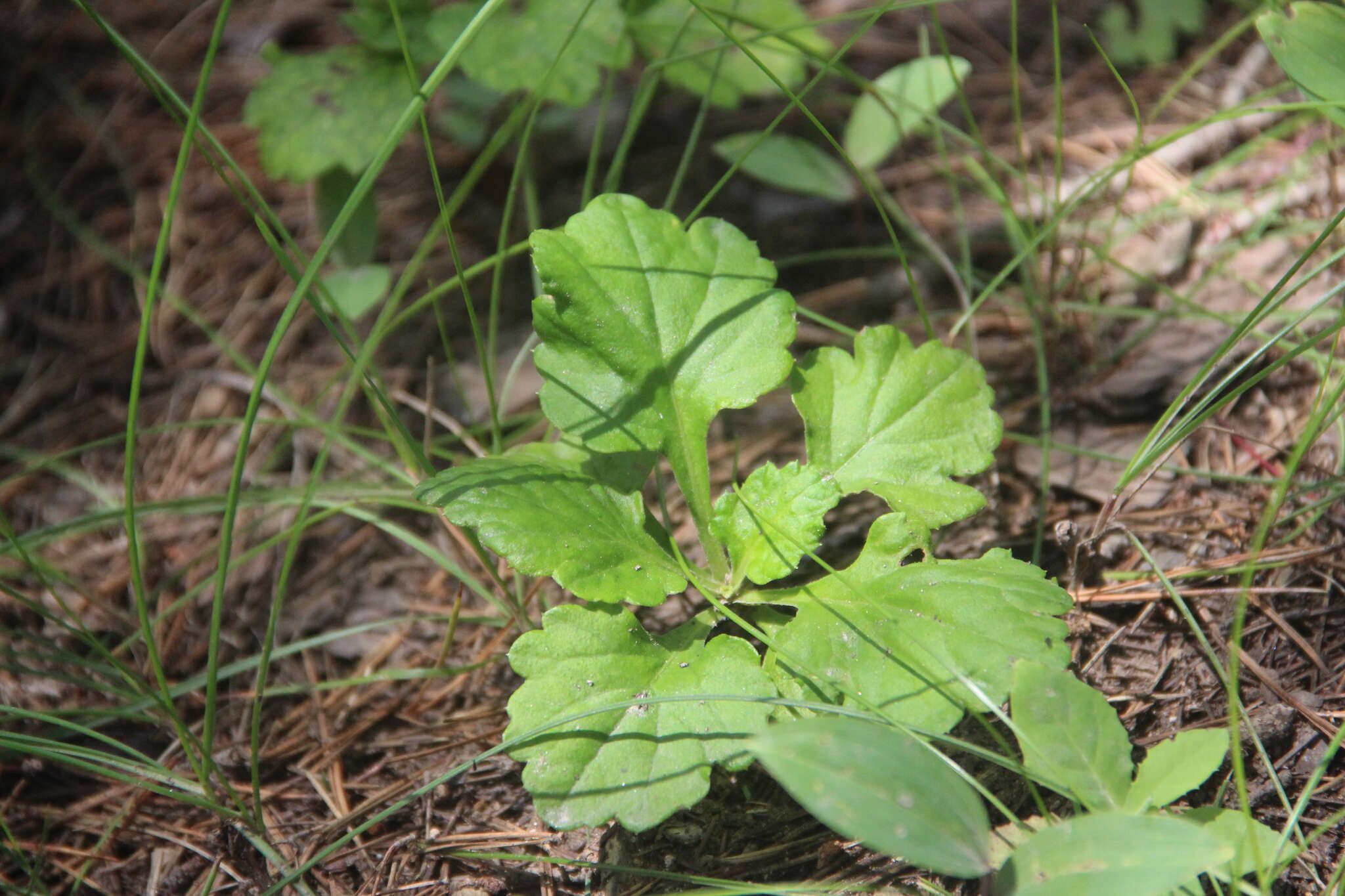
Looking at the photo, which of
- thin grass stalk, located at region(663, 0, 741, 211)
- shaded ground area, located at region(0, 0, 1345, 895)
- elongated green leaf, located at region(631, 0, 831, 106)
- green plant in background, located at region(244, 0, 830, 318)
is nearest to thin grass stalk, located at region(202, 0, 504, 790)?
shaded ground area, located at region(0, 0, 1345, 895)

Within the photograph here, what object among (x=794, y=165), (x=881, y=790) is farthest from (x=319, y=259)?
(x=794, y=165)

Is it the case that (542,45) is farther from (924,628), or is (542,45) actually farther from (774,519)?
(924,628)

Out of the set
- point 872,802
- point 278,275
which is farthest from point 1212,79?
point 278,275

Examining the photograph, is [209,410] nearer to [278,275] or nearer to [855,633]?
[278,275]

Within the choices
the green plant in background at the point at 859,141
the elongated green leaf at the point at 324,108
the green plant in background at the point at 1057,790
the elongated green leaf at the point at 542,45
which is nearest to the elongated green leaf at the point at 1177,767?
the green plant in background at the point at 1057,790

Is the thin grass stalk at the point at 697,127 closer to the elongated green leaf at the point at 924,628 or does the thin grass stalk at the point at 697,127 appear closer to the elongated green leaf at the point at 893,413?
the elongated green leaf at the point at 893,413

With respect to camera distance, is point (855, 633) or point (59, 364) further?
point (59, 364)
